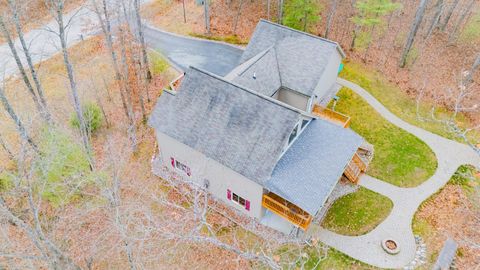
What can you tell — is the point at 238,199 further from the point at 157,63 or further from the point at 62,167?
the point at 157,63

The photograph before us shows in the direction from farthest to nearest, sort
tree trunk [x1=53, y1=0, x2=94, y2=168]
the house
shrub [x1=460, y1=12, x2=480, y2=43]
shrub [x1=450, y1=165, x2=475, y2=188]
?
shrub [x1=460, y1=12, x2=480, y2=43] → shrub [x1=450, y1=165, x2=475, y2=188] → the house → tree trunk [x1=53, y1=0, x2=94, y2=168]

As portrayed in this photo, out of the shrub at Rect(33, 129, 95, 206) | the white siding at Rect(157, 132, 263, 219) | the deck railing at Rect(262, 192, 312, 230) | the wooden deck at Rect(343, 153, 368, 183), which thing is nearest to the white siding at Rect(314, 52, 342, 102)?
the wooden deck at Rect(343, 153, 368, 183)

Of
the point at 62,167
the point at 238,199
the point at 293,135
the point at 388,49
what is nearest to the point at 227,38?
the point at 388,49

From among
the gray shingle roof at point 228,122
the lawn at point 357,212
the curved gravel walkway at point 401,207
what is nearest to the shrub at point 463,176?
the curved gravel walkway at point 401,207

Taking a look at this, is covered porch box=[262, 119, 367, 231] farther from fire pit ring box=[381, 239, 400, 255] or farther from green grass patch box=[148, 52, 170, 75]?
green grass patch box=[148, 52, 170, 75]

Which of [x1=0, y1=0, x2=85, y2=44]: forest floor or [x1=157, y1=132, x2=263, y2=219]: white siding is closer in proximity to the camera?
[x1=157, y1=132, x2=263, y2=219]: white siding
